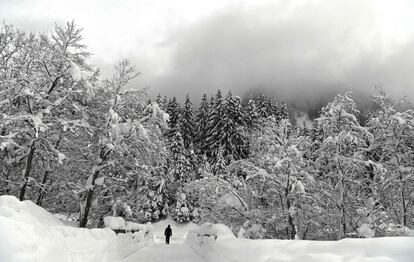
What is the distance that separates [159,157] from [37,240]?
13.0 metres

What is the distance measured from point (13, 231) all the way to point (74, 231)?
4.73 meters

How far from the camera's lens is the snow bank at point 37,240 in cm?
685

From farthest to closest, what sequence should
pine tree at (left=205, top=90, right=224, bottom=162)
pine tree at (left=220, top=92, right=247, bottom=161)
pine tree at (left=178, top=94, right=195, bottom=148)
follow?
pine tree at (left=178, top=94, right=195, bottom=148) → pine tree at (left=205, top=90, right=224, bottom=162) → pine tree at (left=220, top=92, right=247, bottom=161)

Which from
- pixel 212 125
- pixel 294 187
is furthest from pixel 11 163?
pixel 212 125

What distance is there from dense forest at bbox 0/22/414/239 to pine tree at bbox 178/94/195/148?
39.4 metres

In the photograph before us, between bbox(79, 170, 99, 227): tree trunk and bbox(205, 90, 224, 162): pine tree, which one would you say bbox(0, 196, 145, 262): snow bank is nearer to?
bbox(79, 170, 99, 227): tree trunk

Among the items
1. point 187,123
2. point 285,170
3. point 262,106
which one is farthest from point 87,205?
point 262,106

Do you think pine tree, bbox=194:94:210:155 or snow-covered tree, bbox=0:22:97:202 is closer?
snow-covered tree, bbox=0:22:97:202

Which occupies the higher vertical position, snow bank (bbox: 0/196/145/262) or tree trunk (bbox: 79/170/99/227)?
tree trunk (bbox: 79/170/99/227)

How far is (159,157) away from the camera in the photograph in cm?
2073

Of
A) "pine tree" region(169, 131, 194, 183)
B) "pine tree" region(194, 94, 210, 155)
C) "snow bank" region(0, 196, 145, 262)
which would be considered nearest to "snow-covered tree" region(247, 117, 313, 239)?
"snow bank" region(0, 196, 145, 262)

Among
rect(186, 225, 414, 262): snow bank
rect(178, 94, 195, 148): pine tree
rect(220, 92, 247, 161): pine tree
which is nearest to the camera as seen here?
rect(186, 225, 414, 262): snow bank

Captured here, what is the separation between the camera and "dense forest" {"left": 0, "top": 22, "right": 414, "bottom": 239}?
17.4m

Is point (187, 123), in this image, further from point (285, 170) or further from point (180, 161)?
point (285, 170)
